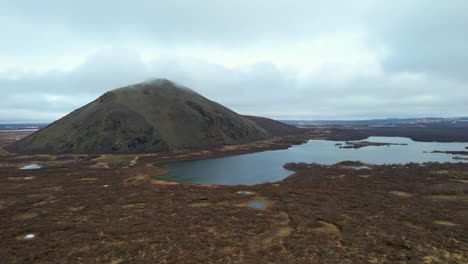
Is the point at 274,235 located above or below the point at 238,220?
above

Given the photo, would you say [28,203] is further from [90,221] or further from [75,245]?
[75,245]

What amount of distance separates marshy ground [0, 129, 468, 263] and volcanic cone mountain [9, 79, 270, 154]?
48.6 meters

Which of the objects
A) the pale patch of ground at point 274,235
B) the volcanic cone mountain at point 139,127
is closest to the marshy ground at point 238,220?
the pale patch of ground at point 274,235

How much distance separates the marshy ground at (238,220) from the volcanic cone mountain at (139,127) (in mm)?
48625

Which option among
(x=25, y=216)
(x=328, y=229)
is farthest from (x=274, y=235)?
(x=25, y=216)

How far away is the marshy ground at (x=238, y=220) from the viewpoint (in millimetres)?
20359

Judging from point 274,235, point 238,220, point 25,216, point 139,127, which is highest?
point 139,127

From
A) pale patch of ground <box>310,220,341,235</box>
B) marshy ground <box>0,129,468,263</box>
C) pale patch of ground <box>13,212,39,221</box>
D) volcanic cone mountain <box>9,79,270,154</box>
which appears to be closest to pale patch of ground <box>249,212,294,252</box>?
marshy ground <box>0,129,468,263</box>

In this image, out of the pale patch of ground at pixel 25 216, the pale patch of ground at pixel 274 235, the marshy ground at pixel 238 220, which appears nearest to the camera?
the marshy ground at pixel 238 220

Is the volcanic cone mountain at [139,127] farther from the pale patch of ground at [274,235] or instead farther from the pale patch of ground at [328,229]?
the pale patch of ground at [328,229]

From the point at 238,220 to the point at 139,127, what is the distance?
302 ft

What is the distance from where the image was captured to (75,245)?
73.0 feet

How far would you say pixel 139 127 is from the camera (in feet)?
354

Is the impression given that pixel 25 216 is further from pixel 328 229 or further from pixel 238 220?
pixel 328 229
